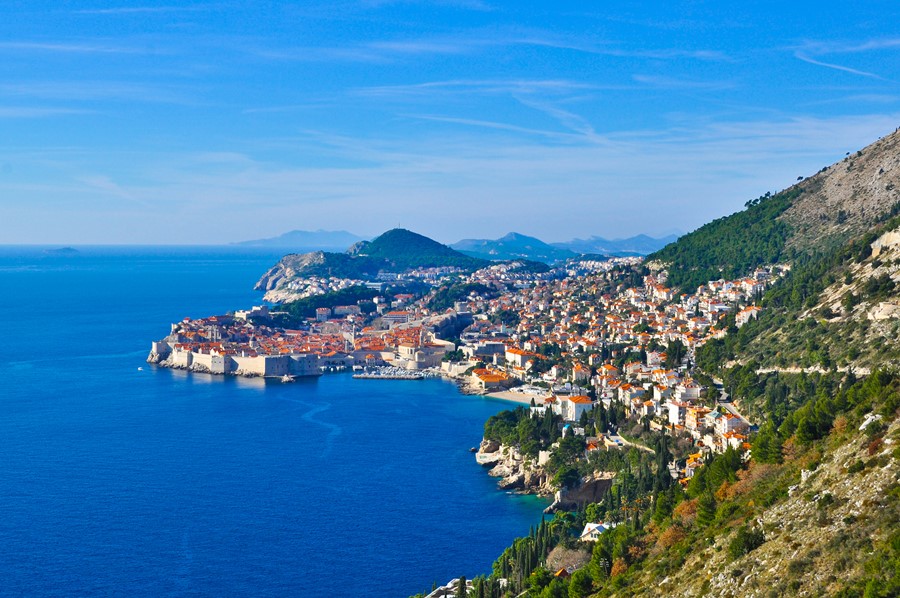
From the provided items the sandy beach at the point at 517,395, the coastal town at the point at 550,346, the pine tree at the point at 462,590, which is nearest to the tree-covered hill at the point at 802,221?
the coastal town at the point at 550,346

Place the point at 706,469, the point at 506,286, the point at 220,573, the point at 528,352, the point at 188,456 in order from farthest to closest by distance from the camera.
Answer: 1. the point at 506,286
2. the point at 528,352
3. the point at 188,456
4. the point at 220,573
5. the point at 706,469

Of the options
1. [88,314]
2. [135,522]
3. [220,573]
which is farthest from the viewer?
[88,314]

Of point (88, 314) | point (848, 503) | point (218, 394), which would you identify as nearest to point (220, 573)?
point (848, 503)

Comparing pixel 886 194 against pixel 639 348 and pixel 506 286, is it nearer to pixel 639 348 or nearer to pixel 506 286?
pixel 639 348

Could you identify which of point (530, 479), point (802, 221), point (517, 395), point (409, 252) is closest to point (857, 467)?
point (530, 479)

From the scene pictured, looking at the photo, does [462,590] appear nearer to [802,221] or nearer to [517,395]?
[517,395]

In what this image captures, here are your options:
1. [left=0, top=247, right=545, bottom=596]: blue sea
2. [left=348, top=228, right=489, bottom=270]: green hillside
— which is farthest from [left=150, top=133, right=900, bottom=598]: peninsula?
[left=348, top=228, right=489, bottom=270]: green hillside

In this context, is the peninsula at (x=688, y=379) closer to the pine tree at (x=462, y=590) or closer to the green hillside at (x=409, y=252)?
the pine tree at (x=462, y=590)
